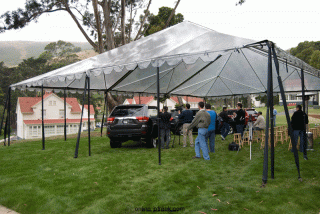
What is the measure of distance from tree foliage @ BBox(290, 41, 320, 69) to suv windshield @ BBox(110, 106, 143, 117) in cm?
3414

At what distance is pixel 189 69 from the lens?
34.3 feet

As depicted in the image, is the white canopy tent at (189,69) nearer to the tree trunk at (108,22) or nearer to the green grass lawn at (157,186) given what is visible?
the green grass lawn at (157,186)

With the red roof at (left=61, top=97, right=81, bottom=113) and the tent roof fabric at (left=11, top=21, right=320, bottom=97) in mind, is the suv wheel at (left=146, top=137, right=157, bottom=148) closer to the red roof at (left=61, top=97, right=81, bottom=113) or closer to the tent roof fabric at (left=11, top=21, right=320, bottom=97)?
the tent roof fabric at (left=11, top=21, right=320, bottom=97)

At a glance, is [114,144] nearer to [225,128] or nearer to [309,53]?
[225,128]

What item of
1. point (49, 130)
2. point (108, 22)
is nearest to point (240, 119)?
point (108, 22)

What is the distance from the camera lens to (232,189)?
4.43 meters

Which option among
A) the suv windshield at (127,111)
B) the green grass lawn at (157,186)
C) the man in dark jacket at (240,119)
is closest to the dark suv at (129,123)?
the suv windshield at (127,111)

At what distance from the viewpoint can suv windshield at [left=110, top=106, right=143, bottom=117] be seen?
28.0ft

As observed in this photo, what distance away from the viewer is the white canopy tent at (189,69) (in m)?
6.12

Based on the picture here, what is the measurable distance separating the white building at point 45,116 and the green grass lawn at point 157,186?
114 ft

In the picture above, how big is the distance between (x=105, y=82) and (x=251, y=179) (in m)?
8.70

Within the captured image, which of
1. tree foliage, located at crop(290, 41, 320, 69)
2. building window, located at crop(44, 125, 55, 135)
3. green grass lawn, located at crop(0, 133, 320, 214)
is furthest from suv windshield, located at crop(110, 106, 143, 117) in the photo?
building window, located at crop(44, 125, 55, 135)

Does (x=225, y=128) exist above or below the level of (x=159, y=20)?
below

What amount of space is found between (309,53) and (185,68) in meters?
40.5
